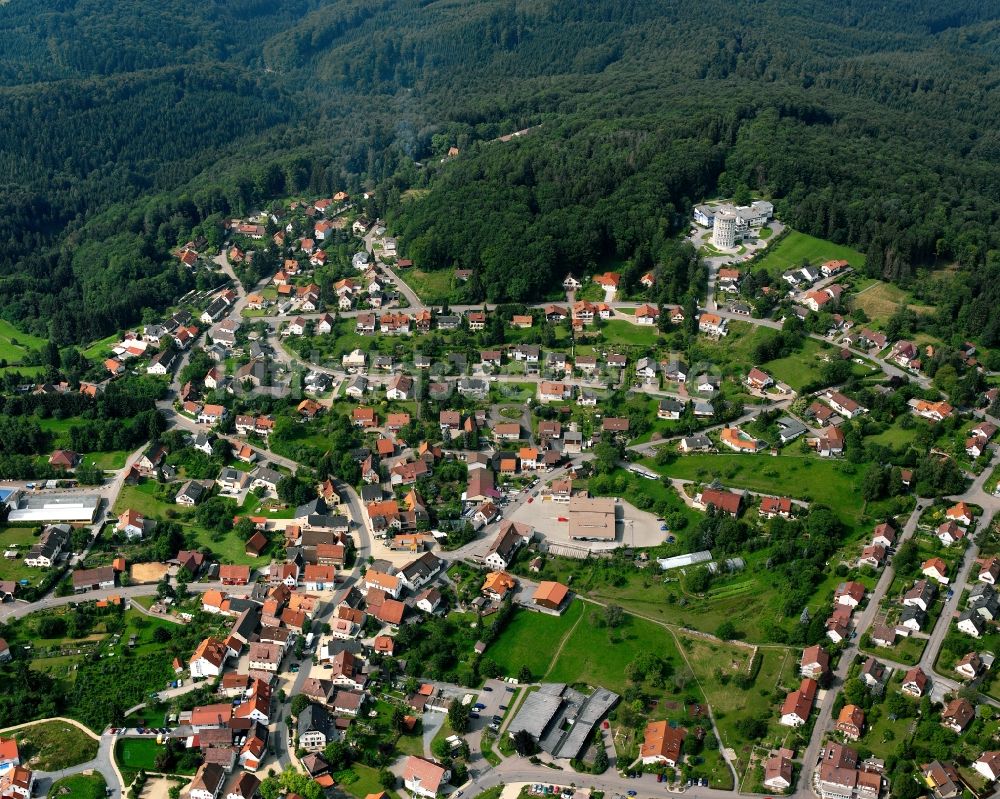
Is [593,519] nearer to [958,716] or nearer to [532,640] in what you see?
[532,640]

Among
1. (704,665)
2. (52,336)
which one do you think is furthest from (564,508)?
(52,336)

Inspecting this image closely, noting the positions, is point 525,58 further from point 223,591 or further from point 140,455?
point 223,591

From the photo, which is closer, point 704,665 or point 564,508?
point 704,665

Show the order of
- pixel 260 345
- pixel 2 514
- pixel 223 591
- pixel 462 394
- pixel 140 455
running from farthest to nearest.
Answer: pixel 260 345 → pixel 462 394 → pixel 140 455 → pixel 2 514 → pixel 223 591

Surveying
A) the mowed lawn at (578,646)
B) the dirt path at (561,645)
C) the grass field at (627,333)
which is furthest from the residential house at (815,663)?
the grass field at (627,333)

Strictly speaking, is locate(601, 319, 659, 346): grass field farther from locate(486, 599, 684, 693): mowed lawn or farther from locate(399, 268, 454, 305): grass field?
locate(486, 599, 684, 693): mowed lawn

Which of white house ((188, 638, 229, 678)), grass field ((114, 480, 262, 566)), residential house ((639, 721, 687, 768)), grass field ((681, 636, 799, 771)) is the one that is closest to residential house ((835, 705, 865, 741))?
grass field ((681, 636, 799, 771))

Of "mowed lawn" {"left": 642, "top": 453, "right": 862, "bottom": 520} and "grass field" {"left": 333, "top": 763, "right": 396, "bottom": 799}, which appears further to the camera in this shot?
"mowed lawn" {"left": 642, "top": 453, "right": 862, "bottom": 520}

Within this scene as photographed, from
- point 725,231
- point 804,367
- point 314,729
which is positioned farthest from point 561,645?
point 725,231
